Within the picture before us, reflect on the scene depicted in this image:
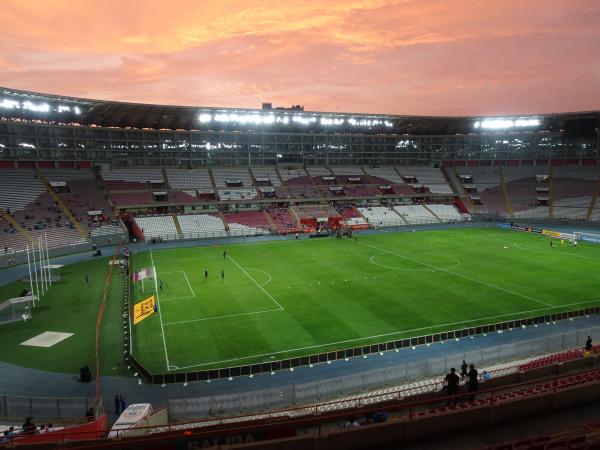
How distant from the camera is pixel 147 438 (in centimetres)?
1004

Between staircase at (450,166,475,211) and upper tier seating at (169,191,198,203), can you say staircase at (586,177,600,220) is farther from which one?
upper tier seating at (169,191,198,203)

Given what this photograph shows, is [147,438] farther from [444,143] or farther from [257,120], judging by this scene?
[444,143]

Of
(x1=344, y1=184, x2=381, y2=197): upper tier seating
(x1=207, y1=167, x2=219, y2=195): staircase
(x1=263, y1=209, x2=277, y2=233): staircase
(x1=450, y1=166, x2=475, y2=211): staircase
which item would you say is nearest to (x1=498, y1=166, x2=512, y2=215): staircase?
(x1=450, y1=166, x2=475, y2=211): staircase

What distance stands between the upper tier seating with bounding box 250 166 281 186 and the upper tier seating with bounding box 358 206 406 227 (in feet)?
55.9

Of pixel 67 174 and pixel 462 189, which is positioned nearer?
pixel 67 174

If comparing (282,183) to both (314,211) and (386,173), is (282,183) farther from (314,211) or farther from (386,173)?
(386,173)

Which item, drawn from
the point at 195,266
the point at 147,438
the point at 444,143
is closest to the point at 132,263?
the point at 195,266

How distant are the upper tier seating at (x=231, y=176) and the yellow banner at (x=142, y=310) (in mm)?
49689

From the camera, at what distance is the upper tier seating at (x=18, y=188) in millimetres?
59500

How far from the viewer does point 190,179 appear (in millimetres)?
81000

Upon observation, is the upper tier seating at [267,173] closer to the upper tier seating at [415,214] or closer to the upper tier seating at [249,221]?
the upper tier seating at [249,221]

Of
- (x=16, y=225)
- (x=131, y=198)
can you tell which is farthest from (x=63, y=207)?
(x=131, y=198)

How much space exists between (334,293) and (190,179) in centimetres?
5203

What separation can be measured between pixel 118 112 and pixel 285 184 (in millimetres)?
31231
